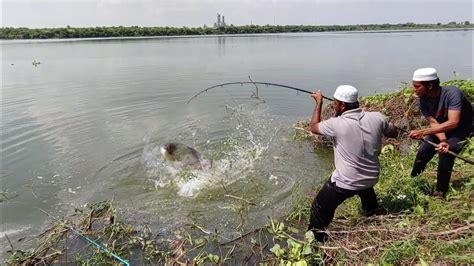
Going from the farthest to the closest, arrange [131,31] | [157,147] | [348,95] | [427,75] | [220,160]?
[131,31]
[157,147]
[220,160]
[427,75]
[348,95]

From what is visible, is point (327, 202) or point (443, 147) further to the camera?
point (443, 147)

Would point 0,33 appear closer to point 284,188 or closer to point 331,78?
point 331,78

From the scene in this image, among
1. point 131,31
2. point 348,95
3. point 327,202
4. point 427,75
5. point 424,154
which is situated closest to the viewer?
point 348,95

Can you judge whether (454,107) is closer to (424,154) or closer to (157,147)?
(424,154)

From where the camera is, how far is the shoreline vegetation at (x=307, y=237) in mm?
4000

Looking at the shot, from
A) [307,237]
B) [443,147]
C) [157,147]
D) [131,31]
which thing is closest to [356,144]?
[307,237]

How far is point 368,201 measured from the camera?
475cm

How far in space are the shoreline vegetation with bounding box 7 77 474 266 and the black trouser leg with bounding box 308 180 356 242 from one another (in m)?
0.19

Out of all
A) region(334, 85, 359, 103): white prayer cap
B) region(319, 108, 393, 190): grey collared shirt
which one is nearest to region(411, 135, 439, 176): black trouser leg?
region(319, 108, 393, 190): grey collared shirt

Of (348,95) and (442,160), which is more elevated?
(348,95)

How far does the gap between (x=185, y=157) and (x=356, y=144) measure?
476 centimetres

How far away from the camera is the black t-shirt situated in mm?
4578

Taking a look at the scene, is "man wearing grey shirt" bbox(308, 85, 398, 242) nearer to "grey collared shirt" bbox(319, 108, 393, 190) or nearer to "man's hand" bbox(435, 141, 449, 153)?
"grey collared shirt" bbox(319, 108, 393, 190)

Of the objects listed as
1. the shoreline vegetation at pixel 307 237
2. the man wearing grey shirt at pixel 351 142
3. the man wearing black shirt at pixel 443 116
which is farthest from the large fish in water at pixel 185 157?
the man wearing black shirt at pixel 443 116
